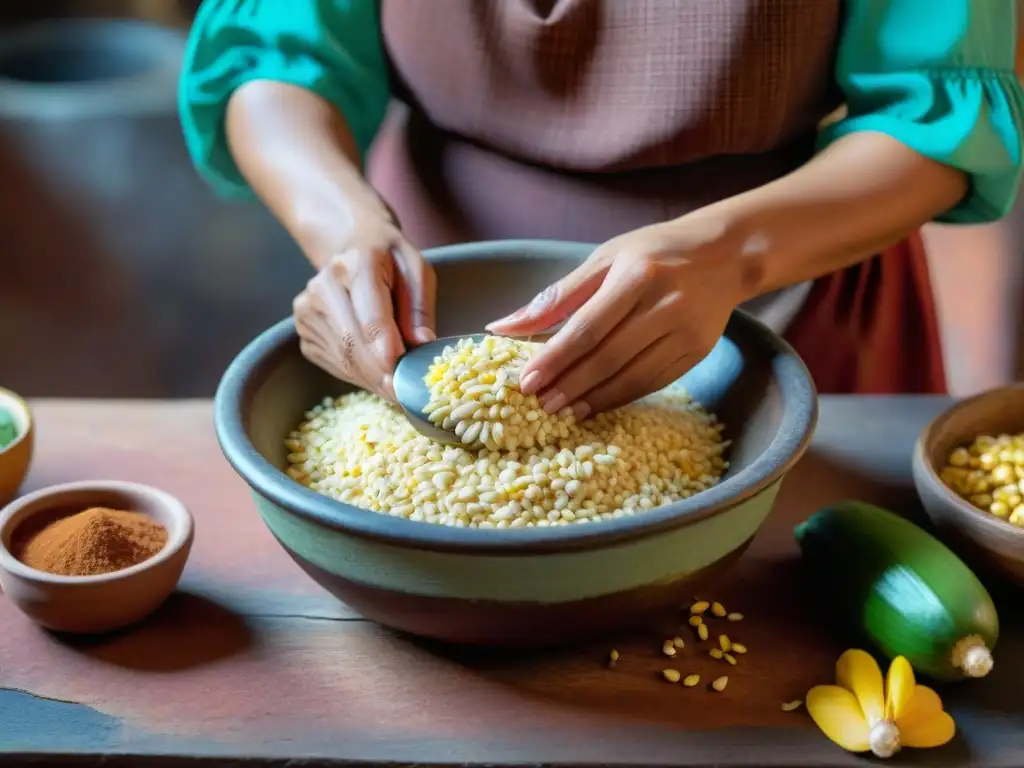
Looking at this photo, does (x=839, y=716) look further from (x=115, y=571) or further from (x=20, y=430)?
(x=20, y=430)

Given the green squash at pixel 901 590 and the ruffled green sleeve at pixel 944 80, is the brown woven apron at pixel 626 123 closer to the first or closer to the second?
the ruffled green sleeve at pixel 944 80

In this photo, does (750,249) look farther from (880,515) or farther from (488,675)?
(488,675)

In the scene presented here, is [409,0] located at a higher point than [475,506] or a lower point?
higher

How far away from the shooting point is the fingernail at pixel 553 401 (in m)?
0.96

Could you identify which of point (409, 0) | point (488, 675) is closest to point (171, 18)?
point (409, 0)

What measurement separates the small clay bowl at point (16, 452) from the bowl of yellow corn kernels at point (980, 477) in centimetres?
87

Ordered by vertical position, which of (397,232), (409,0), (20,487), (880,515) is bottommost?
(20,487)

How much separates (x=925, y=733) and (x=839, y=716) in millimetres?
63

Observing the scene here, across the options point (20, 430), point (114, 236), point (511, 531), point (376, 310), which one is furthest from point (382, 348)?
point (114, 236)

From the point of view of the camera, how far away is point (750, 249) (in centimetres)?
105

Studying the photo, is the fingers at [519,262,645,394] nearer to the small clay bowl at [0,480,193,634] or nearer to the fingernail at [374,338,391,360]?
the fingernail at [374,338,391,360]

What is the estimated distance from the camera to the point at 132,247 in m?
2.61

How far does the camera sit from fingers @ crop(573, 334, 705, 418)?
0.98 meters

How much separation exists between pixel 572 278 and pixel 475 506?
230mm
